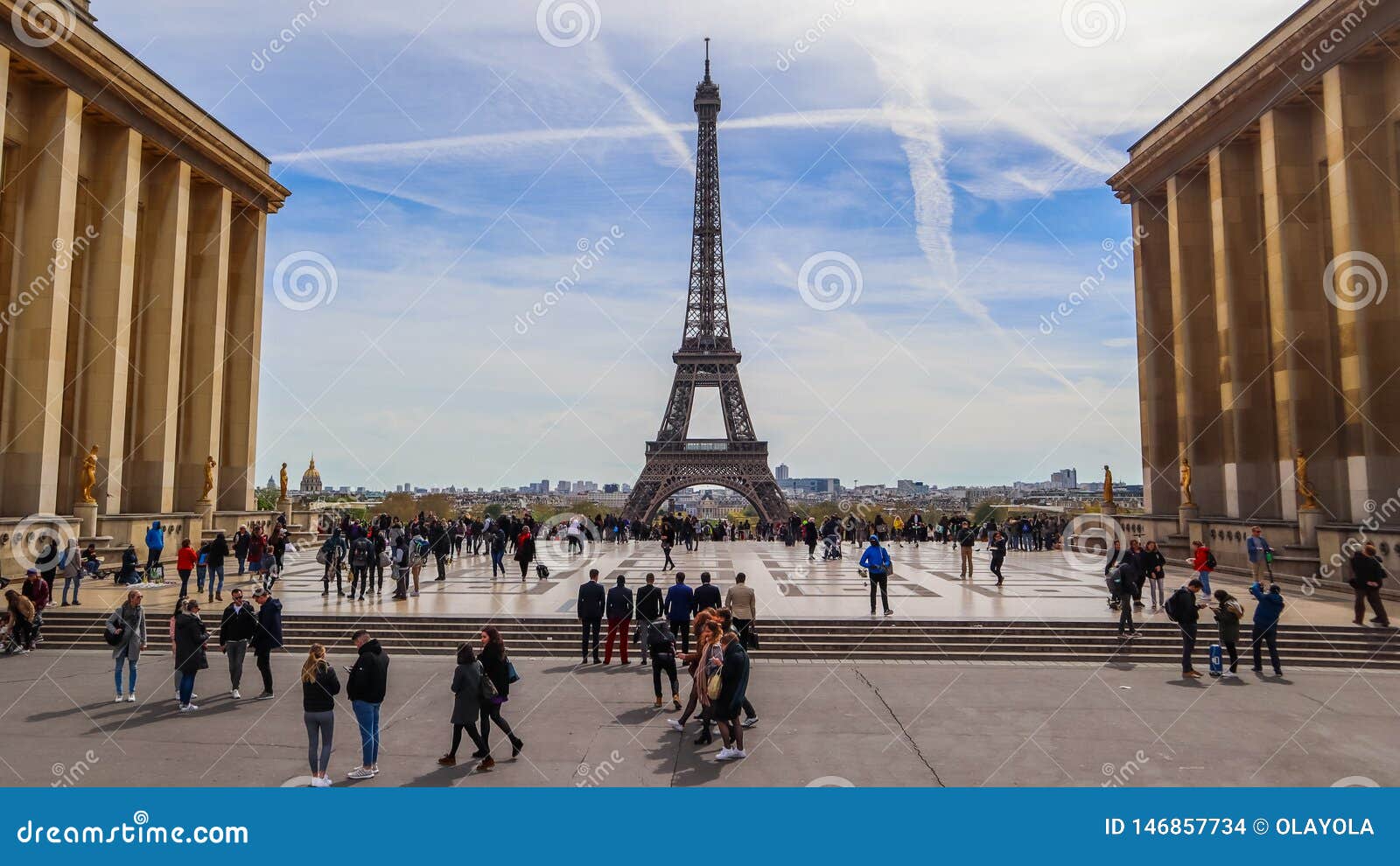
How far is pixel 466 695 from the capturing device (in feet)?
27.8

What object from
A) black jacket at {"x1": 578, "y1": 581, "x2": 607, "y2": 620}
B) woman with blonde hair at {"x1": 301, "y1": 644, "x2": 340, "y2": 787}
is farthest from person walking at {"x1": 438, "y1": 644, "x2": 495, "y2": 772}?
black jacket at {"x1": 578, "y1": 581, "x2": 607, "y2": 620}

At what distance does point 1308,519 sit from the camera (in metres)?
22.5

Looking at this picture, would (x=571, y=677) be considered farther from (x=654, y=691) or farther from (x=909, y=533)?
(x=909, y=533)

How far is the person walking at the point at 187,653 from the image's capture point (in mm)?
10500

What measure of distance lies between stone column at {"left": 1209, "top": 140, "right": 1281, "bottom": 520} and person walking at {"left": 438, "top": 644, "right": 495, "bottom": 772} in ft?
92.5

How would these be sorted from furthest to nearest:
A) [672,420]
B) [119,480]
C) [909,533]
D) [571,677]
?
[672,420] → [909,533] → [119,480] → [571,677]

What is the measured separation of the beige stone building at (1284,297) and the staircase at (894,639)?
728cm

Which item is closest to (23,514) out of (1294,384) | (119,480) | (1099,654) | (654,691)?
(119,480)

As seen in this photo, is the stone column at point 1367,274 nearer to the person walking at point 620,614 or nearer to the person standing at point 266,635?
the person walking at point 620,614

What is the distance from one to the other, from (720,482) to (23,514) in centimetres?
5068

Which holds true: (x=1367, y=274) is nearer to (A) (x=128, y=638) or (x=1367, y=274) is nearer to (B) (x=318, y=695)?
(B) (x=318, y=695)

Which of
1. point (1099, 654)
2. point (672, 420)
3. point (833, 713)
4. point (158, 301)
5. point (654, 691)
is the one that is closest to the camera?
point (833, 713)

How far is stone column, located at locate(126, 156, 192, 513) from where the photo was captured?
2833cm

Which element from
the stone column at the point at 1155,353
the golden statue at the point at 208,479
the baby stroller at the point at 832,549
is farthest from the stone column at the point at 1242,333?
the golden statue at the point at 208,479
